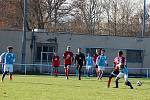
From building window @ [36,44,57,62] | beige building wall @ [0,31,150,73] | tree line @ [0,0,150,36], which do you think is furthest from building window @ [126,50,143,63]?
tree line @ [0,0,150,36]

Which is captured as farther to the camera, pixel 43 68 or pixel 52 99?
pixel 43 68

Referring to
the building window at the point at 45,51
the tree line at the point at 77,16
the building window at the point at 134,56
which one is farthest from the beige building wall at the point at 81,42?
the tree line at the point at 77,16

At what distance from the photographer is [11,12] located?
58469mm

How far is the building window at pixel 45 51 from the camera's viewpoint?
45719mm

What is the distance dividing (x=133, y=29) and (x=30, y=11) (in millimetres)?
20419

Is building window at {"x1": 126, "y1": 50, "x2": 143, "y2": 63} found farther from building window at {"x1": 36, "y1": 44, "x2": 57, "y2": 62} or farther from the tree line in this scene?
the tree line

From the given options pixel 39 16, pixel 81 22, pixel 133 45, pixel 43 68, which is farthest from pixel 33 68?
pixel 81 22

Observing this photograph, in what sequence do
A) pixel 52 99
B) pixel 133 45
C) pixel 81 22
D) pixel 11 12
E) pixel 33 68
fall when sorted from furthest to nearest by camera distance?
pixel 81 22
pixel 11 12
pixel 133 45
pixel 33 68
pixel 52 99

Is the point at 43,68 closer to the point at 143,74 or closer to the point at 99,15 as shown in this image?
the point at 143,74

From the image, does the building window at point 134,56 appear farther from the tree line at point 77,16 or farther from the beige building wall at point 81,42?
the tree line at point 77,16

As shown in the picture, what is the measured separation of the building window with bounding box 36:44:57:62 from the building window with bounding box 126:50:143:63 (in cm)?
737

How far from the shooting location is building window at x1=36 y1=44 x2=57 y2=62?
45719mm

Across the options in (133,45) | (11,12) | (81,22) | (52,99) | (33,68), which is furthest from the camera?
(81,22)

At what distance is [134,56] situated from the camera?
4862 centimetres
